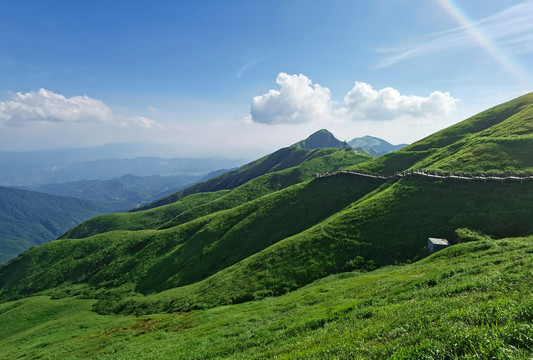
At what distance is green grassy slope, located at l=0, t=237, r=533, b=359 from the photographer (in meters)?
8.92

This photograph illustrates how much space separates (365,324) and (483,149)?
75.2 metres

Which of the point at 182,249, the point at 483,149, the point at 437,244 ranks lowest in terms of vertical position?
the point at 182,249

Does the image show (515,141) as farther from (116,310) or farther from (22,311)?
(22,311)

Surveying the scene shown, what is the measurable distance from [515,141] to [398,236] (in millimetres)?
51599

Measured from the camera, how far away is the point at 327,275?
40.1 meters

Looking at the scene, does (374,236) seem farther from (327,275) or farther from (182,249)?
(182,249)

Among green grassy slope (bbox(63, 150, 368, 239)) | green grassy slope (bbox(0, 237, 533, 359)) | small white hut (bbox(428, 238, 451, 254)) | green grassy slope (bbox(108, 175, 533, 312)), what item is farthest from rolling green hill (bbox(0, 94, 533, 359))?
green grassy slope (bbox(63, 150, 368, 239))

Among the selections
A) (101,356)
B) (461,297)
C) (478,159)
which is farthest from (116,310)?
(478,159)

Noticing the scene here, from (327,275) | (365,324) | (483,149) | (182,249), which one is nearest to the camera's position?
(365,324)

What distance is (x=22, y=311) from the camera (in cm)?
6506

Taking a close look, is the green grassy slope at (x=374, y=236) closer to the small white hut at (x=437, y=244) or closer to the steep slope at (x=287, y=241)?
the steep slope at (x=287, y=241)

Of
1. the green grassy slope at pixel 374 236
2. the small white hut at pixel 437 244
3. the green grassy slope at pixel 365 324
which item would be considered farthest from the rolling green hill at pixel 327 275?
the small white hut at pixel 437 244

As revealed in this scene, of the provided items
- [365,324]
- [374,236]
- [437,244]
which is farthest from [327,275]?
[365,324]

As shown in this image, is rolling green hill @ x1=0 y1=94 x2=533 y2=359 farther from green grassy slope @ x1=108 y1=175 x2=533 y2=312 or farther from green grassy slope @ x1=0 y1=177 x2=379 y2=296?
green grassy slope @ x1=0 y1=177 x2=379 y2=296
